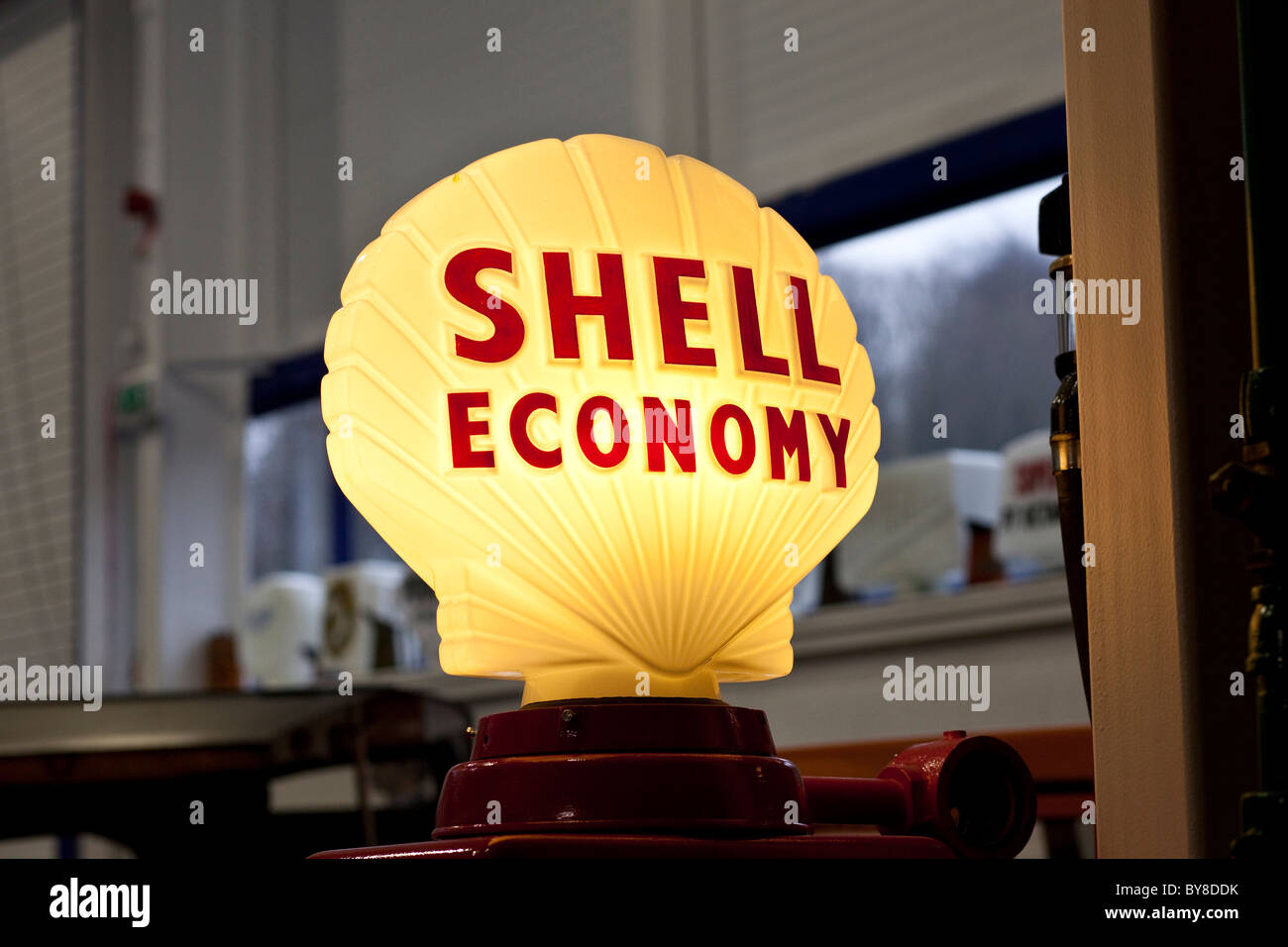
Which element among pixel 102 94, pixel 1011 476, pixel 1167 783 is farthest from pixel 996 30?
pixel 102 94

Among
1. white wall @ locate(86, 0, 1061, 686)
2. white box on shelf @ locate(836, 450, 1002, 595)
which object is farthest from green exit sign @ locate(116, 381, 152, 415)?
white box on shelf @ locate(836, 450, 1002, 595)

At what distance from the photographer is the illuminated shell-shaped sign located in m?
0.65

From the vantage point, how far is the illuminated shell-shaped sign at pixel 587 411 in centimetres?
65

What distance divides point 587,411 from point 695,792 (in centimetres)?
17

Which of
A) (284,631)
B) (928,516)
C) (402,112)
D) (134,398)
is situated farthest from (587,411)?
(134,398)

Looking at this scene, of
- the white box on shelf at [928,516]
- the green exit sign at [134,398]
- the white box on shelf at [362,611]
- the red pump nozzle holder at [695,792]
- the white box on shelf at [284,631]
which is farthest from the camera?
the green exit sign at [134,398]

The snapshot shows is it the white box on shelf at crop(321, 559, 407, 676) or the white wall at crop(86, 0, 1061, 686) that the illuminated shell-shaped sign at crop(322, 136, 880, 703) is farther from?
the white box on shelf at crop(321, 559, 407, 676)

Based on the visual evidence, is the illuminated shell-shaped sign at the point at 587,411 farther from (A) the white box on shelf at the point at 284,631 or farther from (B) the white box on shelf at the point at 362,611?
(A) the white box on shelf at the point at 284,631

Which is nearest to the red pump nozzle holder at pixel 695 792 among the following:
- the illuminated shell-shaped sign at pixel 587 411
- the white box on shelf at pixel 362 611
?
the illuminated shell-shaped sign at pixel 587 411

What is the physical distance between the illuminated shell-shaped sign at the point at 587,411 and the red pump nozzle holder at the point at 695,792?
29 mm

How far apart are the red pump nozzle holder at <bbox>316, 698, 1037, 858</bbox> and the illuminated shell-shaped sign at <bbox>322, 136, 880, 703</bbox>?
0.03 m

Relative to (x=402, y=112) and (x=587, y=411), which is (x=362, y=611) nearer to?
(x=402, y=112)
